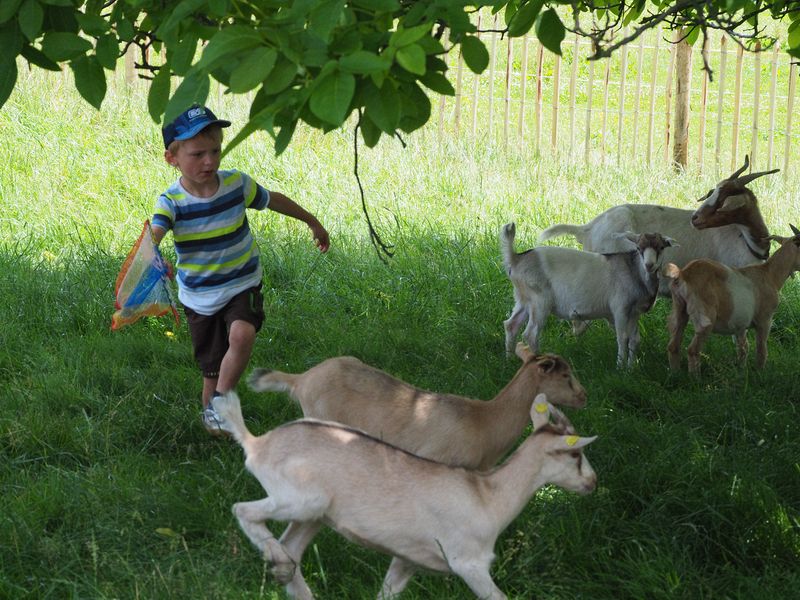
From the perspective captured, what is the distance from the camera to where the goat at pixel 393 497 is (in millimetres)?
3617

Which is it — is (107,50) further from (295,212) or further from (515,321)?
(515,321)

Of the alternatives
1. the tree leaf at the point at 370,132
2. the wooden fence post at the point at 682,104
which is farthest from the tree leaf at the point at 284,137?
the wooden fence post at the point at 682,104

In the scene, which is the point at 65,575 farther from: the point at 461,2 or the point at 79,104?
the point at 79,104

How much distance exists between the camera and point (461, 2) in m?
3.09

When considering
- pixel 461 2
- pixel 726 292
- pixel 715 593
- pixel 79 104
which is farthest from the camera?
pixel 79 104

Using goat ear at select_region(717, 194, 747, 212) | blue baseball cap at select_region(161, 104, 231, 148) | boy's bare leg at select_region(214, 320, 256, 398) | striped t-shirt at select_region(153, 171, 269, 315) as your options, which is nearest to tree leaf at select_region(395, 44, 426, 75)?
blue baseball cap at select_region(161, 104, 231, 148)

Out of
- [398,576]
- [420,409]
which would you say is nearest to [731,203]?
[420,409]

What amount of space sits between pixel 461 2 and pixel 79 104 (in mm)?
9655

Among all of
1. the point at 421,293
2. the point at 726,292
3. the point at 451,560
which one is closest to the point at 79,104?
the point at 421,293

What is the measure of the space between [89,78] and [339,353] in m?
3.52

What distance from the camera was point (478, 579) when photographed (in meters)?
3.55

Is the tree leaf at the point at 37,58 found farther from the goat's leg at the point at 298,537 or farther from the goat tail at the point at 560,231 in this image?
the goat tail at the point at 560,231

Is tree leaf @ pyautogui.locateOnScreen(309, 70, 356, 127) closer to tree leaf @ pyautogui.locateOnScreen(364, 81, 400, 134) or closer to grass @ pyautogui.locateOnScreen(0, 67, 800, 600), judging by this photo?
tree leaf @ pyautogui.locateOnScreen(364, 81, 400, 134)

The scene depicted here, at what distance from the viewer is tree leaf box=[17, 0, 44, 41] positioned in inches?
122
